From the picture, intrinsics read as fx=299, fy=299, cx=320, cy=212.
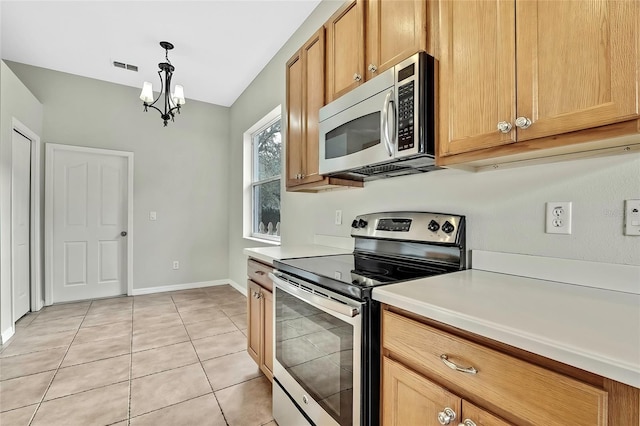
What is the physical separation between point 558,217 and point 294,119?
1.73m

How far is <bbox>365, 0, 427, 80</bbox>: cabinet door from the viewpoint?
50.8 inches

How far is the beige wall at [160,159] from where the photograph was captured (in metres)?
3.79

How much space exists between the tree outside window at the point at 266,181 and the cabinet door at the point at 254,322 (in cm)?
144

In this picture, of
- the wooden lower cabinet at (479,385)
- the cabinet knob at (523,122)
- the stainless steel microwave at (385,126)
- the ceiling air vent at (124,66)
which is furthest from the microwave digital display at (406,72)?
the ceiling air vent at (124,66)

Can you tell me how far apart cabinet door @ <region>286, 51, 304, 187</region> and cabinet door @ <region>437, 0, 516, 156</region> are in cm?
115

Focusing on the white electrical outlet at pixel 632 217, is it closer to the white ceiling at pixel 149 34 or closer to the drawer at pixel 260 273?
the drawer at pixel 260 273

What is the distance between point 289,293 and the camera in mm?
1520

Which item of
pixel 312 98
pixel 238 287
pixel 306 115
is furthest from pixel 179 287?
pixel 312 98

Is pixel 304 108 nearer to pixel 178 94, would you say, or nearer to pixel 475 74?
pixel 475 74

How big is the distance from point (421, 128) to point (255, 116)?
3087 mm

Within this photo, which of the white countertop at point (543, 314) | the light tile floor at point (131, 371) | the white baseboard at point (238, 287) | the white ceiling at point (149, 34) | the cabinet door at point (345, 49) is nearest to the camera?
the white countertop at point (543, 314)

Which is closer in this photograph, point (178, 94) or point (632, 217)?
point (632, 217)

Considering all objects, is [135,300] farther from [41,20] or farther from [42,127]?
[41,20]

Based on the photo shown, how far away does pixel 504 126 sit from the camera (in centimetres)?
99
